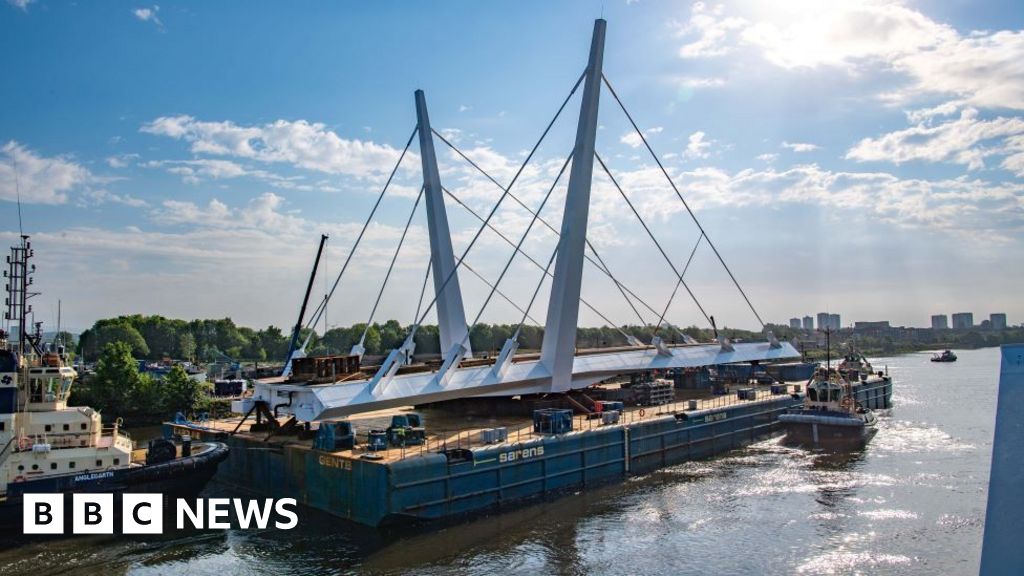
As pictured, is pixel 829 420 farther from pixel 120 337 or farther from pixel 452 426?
pixel 120 337

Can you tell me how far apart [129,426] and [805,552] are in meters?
57.7

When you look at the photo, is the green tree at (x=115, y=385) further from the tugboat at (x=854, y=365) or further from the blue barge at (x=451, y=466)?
the tugboat at (x=854, y=365)

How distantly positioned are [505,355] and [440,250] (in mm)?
11730

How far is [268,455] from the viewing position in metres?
33.7

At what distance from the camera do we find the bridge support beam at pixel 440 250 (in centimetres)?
4541

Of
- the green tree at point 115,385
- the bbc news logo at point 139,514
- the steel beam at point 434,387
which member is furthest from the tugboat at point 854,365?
the green tree at point 115,385

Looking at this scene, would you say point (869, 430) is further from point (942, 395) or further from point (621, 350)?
point (942, 395)

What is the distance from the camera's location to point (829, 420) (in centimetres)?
4747

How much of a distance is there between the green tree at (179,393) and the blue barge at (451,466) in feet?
89.7

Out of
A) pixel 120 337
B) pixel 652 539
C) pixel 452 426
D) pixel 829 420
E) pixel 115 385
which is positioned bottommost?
pixel 652 539

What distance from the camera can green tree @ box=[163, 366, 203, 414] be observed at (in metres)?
66.1

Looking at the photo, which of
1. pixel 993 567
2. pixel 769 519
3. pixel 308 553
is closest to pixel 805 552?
pixel 769 519

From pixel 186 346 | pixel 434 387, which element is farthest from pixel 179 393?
pixel 186 346

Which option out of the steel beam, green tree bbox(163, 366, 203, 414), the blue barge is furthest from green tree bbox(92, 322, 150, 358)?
the steel beam
